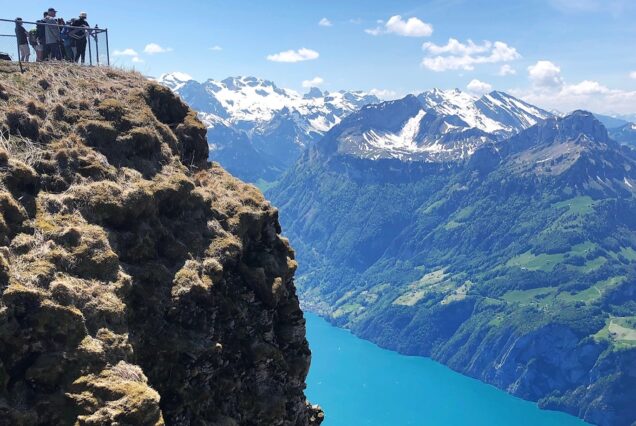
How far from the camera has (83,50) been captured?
31234 millimetres

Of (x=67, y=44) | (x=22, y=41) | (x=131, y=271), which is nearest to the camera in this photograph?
(x=131, y=271)

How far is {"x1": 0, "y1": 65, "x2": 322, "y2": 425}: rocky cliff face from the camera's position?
14102 millimetres

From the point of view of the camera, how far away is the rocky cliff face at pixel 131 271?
14102 millimetres

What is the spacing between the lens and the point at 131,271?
1812cm

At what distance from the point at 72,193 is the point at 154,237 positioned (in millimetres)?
2854

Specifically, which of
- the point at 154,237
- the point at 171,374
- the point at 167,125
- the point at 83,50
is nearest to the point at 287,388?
the point at 171,374

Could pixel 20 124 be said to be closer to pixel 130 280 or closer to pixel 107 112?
pixel 107 112

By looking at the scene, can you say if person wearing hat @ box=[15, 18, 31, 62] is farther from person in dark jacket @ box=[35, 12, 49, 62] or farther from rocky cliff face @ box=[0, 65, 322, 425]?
rocky cliff face @ box=[0, 65, 322, 425]

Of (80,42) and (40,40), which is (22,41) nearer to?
(40,40)

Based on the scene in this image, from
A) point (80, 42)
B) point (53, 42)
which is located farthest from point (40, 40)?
Result: point (80, 42)

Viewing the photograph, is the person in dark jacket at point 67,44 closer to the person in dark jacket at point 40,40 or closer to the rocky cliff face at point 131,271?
the person in dark jacket at point 40,40

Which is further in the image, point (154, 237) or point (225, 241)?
point (225, 241)

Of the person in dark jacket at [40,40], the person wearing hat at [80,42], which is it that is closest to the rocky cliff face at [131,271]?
the person in dark jacket at [40,40]

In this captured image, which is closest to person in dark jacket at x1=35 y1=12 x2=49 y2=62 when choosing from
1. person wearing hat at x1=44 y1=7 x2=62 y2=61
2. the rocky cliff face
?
person wearing hat at x1=44 y1=7 x2=62 y2=61
